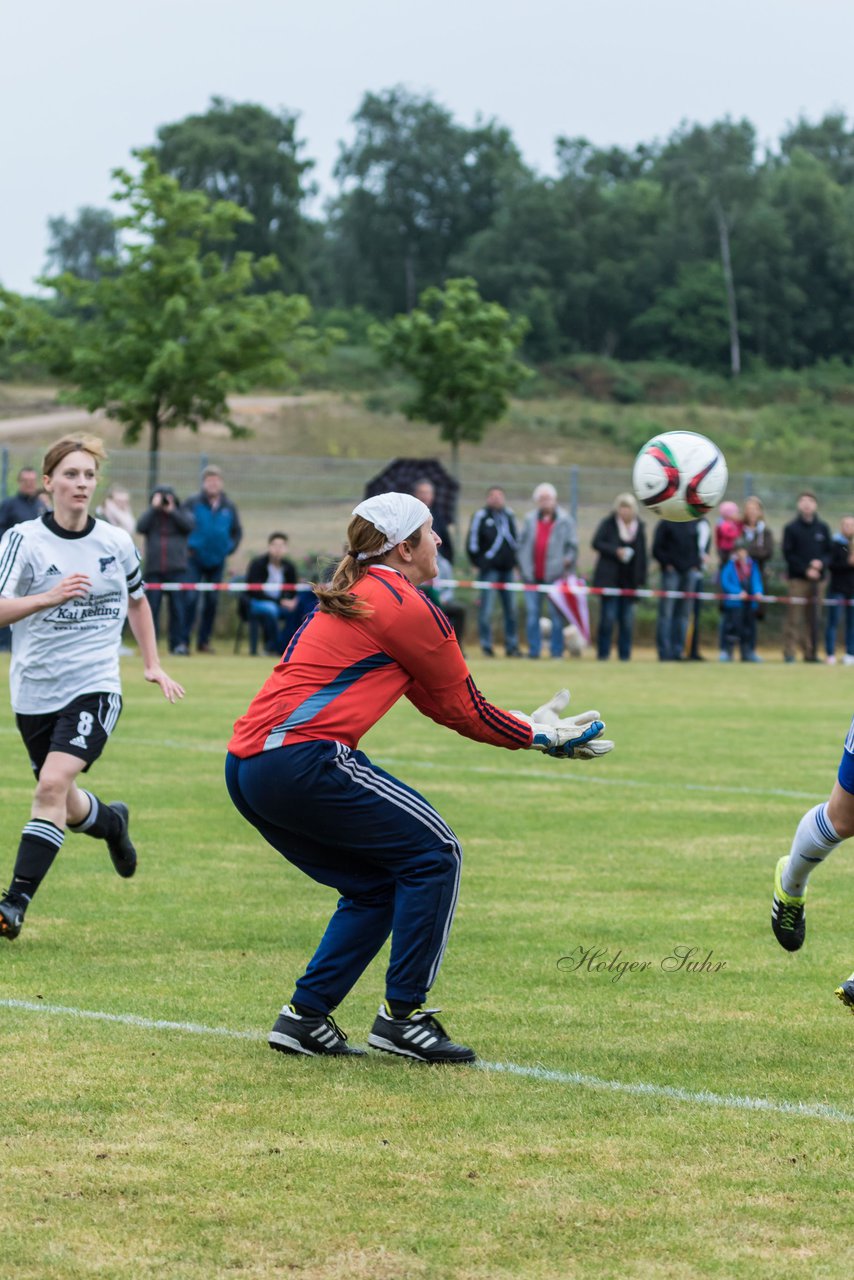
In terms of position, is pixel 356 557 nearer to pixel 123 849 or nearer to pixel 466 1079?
pixel 466 1079

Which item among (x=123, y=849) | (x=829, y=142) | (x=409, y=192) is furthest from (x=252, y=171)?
(x=123, y=849)

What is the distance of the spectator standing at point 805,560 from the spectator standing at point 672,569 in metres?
1.58

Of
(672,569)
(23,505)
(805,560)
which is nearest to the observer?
(23,505)

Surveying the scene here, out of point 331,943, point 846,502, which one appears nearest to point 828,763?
point 331,943

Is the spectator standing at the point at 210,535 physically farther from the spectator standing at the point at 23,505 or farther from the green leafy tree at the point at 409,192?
the green leafy tree at the point at 409,192

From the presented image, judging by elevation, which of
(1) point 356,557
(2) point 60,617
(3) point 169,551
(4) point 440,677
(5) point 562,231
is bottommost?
(3) point 169,551

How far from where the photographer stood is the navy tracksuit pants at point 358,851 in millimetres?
5238

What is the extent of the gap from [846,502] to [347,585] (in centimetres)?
2851

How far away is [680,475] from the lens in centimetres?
973


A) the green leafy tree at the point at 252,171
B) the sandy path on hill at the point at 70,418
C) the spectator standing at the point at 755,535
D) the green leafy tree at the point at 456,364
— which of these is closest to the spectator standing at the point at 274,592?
the spectator standing at the point at 755,535

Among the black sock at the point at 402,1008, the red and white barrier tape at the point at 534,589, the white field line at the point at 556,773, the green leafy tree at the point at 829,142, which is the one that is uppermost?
the green leafy tree at the point at 829,142

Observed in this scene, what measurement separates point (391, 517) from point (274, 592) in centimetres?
1857

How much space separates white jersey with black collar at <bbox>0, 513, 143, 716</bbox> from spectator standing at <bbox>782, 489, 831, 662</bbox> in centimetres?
1920

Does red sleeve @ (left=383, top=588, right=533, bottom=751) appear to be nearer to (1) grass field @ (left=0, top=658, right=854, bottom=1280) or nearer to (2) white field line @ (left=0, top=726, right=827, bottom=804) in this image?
(1) grass field @ (left=0, top=658, right=854, bottom=1280)
